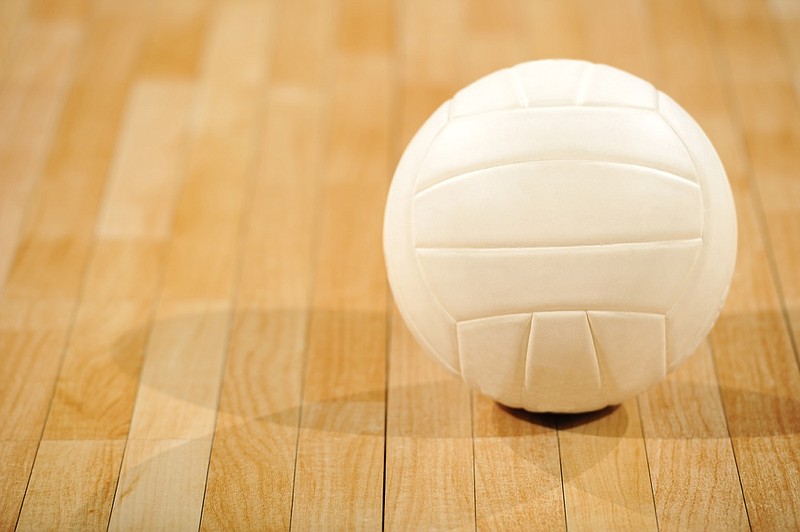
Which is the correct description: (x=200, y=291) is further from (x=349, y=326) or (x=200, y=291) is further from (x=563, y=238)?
(x=563, y=238)

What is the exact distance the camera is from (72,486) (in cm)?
195

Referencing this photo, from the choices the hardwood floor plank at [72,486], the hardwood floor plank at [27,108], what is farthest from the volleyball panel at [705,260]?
the hardwood floor plank at [27,108]

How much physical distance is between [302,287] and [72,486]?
0.72m

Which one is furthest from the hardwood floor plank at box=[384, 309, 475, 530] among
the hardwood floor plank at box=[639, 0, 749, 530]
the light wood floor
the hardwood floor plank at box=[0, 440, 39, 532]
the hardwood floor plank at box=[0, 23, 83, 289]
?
the hardwood floor plank at box=[0, 23, 83, 289]

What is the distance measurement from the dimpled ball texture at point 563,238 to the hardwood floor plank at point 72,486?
2.27 feet

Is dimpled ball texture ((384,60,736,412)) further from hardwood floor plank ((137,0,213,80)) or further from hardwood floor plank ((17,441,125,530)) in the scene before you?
hardwood floor plank ((137,0,213,80))

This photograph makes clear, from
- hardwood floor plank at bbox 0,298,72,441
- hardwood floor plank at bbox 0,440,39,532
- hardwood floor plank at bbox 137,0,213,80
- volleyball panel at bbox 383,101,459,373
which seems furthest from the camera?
hardwood floor plank at bbox 137,0,213,80

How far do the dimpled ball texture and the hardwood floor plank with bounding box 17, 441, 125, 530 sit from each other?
69 cm

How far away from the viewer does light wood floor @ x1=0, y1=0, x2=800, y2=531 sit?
75.9 inches

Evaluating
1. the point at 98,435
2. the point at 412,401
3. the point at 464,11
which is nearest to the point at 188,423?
the point at 98,435

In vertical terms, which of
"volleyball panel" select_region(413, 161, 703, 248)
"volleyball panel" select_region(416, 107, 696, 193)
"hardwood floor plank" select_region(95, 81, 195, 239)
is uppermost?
"volleyball panel" select_region(416, 107, 696, 193)

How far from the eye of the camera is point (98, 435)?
2049 millimetres

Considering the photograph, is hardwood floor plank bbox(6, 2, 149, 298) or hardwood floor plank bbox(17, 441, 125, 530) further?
hardwood floor plank bbox(6, 2, 149, 298)

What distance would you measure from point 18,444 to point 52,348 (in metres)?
0.27
